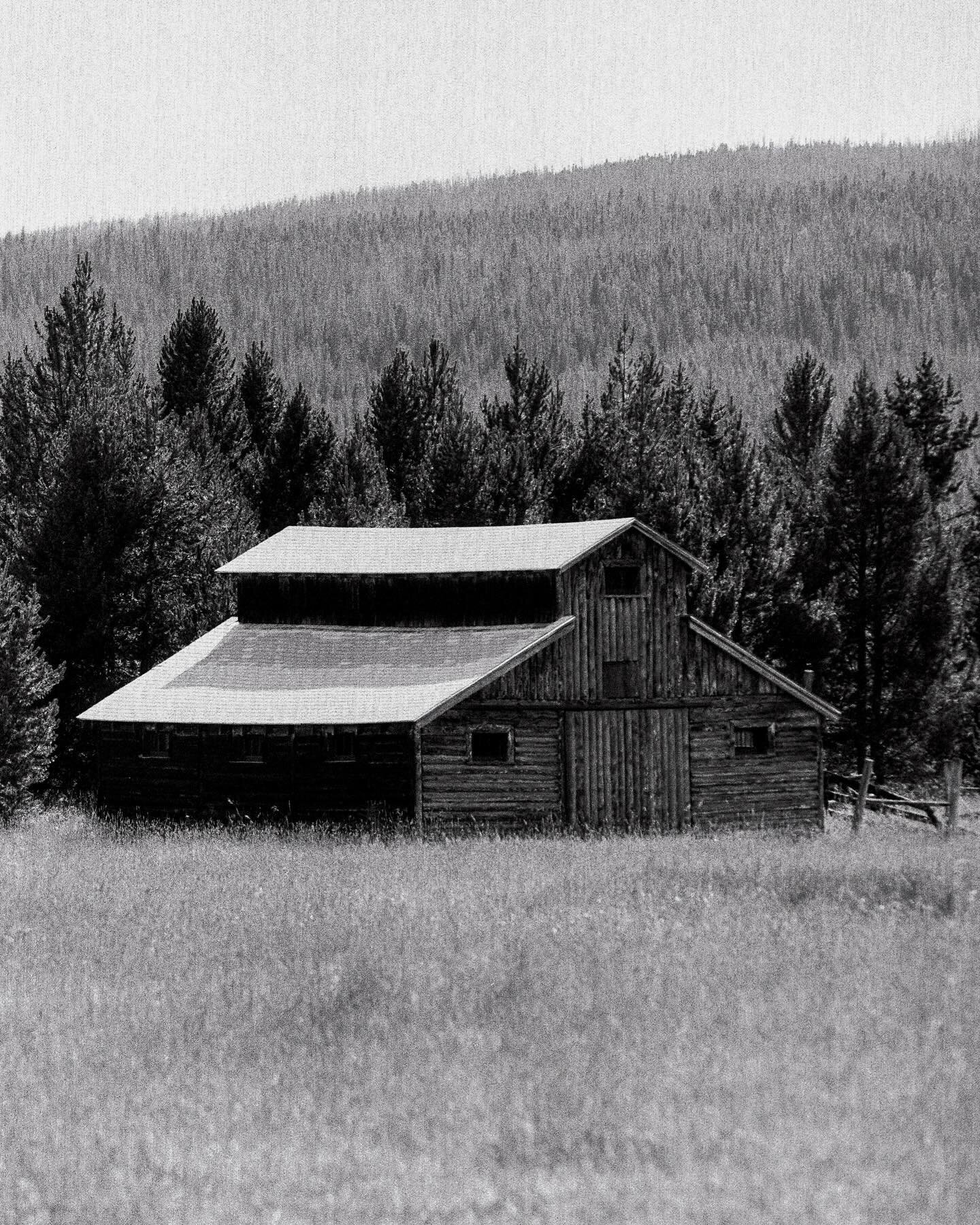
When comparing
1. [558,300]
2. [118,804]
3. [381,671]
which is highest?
[558,300]

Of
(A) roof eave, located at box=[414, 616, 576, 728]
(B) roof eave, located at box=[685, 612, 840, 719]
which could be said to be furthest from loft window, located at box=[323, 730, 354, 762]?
(B) roof eave, located at box=[685, 612, 840, 719]

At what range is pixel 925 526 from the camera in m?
46.1

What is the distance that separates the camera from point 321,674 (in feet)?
114

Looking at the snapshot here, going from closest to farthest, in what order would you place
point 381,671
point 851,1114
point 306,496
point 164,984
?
point 851,1114 → point 164,984 → point 381,671 → point 306,496

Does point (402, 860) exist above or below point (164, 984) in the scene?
below

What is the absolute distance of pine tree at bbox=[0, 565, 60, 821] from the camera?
1414 inches

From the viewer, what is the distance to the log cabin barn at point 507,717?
32.3 metres

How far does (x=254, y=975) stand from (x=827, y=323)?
187m

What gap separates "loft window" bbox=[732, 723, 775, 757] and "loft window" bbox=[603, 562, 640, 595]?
4.19 m

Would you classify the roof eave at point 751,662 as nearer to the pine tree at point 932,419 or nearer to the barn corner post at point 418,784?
the barn corner post at point 418,784

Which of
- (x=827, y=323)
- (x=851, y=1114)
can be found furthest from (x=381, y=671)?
(x=827, y=323)

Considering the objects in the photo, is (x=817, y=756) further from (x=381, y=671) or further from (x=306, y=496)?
(x=306, y=496)

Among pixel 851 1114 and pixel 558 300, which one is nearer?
pixel 851 1114

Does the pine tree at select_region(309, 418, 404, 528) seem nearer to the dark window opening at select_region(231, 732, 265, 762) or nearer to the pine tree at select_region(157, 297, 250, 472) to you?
the pine tree at select_region(157, 297, 250, 472)
